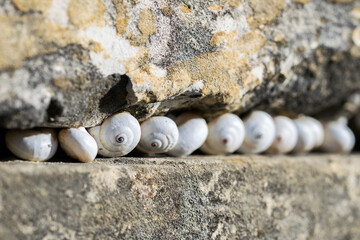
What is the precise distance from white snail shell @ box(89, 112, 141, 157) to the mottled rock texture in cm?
3

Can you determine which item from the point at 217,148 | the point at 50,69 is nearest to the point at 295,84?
the point at 217,148

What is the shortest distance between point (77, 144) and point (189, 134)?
0.35 metres

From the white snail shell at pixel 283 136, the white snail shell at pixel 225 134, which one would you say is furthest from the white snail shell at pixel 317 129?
the white snail shell at pixel 225 134

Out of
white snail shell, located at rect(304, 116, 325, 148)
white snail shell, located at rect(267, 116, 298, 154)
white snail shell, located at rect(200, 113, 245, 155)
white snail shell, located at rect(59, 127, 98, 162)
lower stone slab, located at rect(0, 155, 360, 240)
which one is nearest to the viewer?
lower stone slab, located at rect(0, 155, 360, 240)

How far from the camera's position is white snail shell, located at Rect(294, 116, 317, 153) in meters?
1.57

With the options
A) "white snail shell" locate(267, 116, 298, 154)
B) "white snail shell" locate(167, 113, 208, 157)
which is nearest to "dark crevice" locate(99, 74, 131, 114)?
"white snail shell" locate(167, 113, 208, 157)

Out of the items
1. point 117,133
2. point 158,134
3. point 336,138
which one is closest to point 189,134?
point 158,134

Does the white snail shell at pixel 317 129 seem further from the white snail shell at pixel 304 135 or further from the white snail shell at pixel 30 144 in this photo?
the white snail shell at pixel 30 144

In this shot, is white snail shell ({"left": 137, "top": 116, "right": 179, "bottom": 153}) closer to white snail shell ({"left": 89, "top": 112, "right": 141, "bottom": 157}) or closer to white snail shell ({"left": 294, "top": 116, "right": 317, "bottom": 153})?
white snail shell ({"left": 89, "top": 112, "right": 141, "bottom": 157})

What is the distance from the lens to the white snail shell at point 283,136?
1.48 m

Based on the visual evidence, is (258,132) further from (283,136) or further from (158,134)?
(158,134)

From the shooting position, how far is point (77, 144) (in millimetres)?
1024

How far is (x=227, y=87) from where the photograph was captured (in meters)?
1.23

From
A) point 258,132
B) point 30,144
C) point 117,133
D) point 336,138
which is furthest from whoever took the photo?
point 336,138
